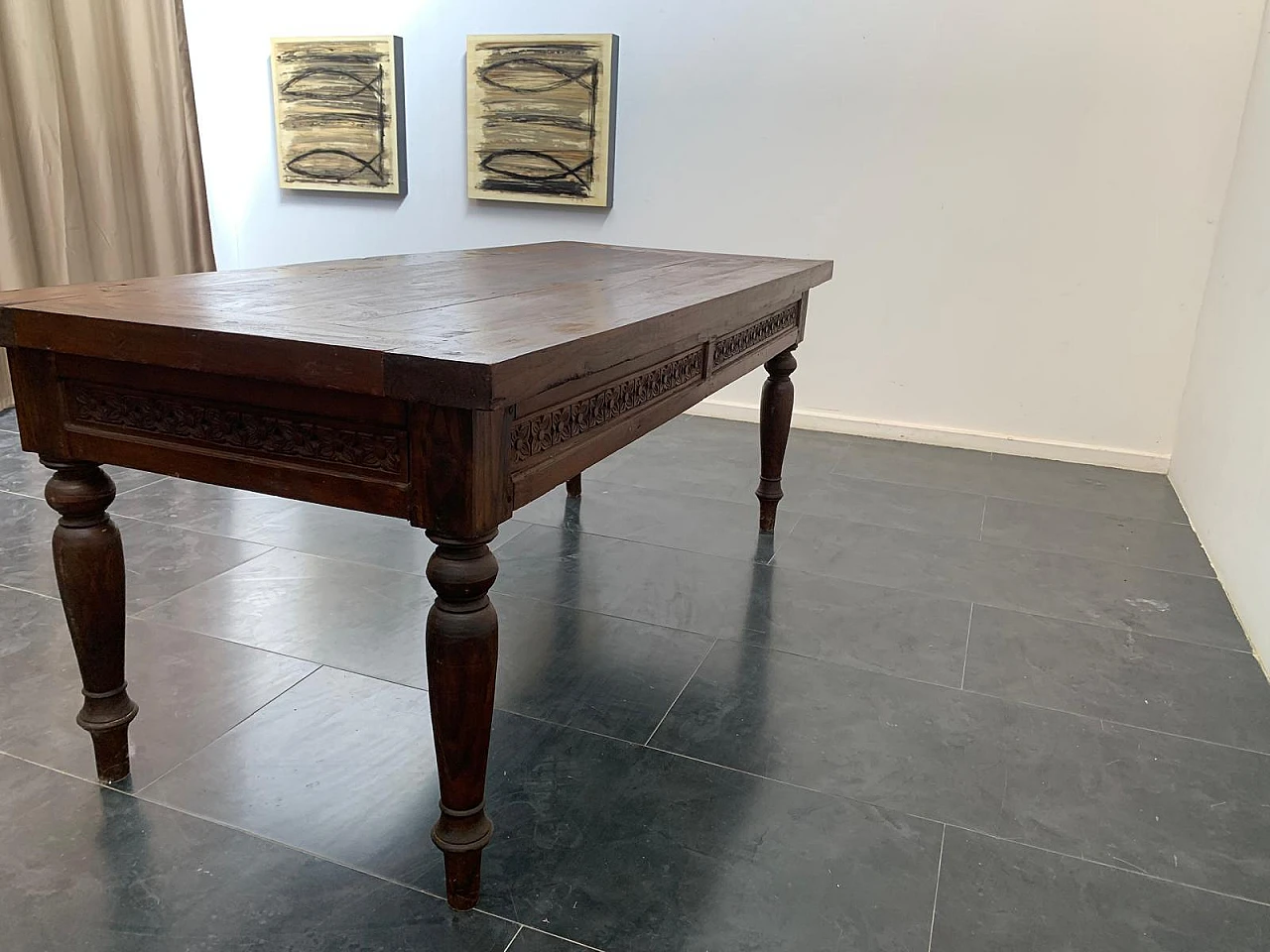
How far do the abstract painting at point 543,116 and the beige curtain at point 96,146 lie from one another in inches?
55.2

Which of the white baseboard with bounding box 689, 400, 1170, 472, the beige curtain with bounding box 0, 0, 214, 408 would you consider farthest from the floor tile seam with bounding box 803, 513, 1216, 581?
the beige curtain with bounding box 0, 0, 214, 408

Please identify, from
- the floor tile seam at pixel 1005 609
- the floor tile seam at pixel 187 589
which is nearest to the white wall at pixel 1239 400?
the floor tile seam at pixel 1005 609

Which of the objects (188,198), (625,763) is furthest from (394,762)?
(188,198)

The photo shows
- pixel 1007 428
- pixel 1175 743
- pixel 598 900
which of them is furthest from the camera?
pixel 1007 428

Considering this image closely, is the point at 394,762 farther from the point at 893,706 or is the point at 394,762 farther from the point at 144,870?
the point at 893,706

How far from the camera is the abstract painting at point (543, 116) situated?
3.73 m

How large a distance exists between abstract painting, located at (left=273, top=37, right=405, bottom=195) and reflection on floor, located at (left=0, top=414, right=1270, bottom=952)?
2.07 meters

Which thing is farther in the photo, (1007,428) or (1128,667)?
(1007,428)

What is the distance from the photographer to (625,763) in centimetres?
155

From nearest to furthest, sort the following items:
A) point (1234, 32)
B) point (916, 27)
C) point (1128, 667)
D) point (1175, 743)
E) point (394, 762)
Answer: point (394, 762) → point (1175, 743) → point (1128, 667) → point (1234, 32) → point (916, 27)

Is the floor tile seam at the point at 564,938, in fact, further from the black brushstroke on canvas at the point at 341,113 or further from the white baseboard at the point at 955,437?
the black brushstroke on canvas at the point at 341,113

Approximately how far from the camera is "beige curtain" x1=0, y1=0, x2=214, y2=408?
11.5ft

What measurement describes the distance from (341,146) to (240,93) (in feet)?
2.19

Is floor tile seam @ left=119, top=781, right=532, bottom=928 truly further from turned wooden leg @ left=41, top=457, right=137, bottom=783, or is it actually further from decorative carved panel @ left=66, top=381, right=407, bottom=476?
decorative carved panel @ left=66, top=381, right=407, bottom=476
